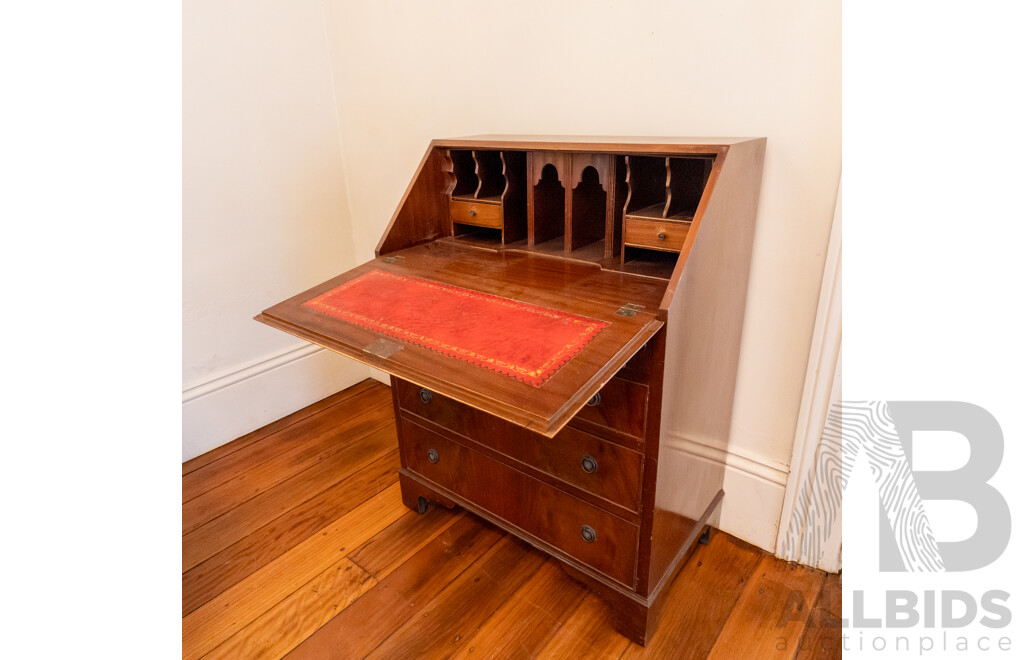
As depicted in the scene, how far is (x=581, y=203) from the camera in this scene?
147 cm

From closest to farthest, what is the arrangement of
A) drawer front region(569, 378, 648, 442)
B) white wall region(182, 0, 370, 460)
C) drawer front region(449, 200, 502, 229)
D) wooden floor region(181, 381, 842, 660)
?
drawer front region(569, 378, 648, 442), wooden floor region(181, 381, 842, 660), drawer front region(449, 200, 502, 229), white wall region(182, 0, 370, 460)

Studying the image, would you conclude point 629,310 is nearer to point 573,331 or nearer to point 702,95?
point 573,331

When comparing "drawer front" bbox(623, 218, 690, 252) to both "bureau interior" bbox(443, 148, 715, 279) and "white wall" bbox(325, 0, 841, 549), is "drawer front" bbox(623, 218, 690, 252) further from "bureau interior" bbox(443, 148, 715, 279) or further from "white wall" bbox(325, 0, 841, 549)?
"white wall" bbox(325, 0, 841, 549)

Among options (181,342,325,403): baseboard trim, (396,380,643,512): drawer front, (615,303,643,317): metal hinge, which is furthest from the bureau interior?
(181,342,325,403): baseboard trim

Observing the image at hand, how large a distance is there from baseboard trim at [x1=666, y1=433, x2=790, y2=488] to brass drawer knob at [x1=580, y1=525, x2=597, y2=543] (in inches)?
13.5

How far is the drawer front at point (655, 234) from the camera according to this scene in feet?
4.03

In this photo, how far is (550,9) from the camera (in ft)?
5.29

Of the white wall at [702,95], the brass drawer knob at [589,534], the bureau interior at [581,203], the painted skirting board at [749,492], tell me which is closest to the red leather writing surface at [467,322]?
the bureau interior at [581,203]

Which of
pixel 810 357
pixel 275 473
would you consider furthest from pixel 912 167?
pixel 275 473

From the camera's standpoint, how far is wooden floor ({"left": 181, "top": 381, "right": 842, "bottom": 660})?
141 cm

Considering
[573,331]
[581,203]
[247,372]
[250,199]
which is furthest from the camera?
[247,372]

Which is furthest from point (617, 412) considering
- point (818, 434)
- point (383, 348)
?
point (818, 434)

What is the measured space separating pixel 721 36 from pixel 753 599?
4.74ft

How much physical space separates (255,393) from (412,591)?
1227 mm
